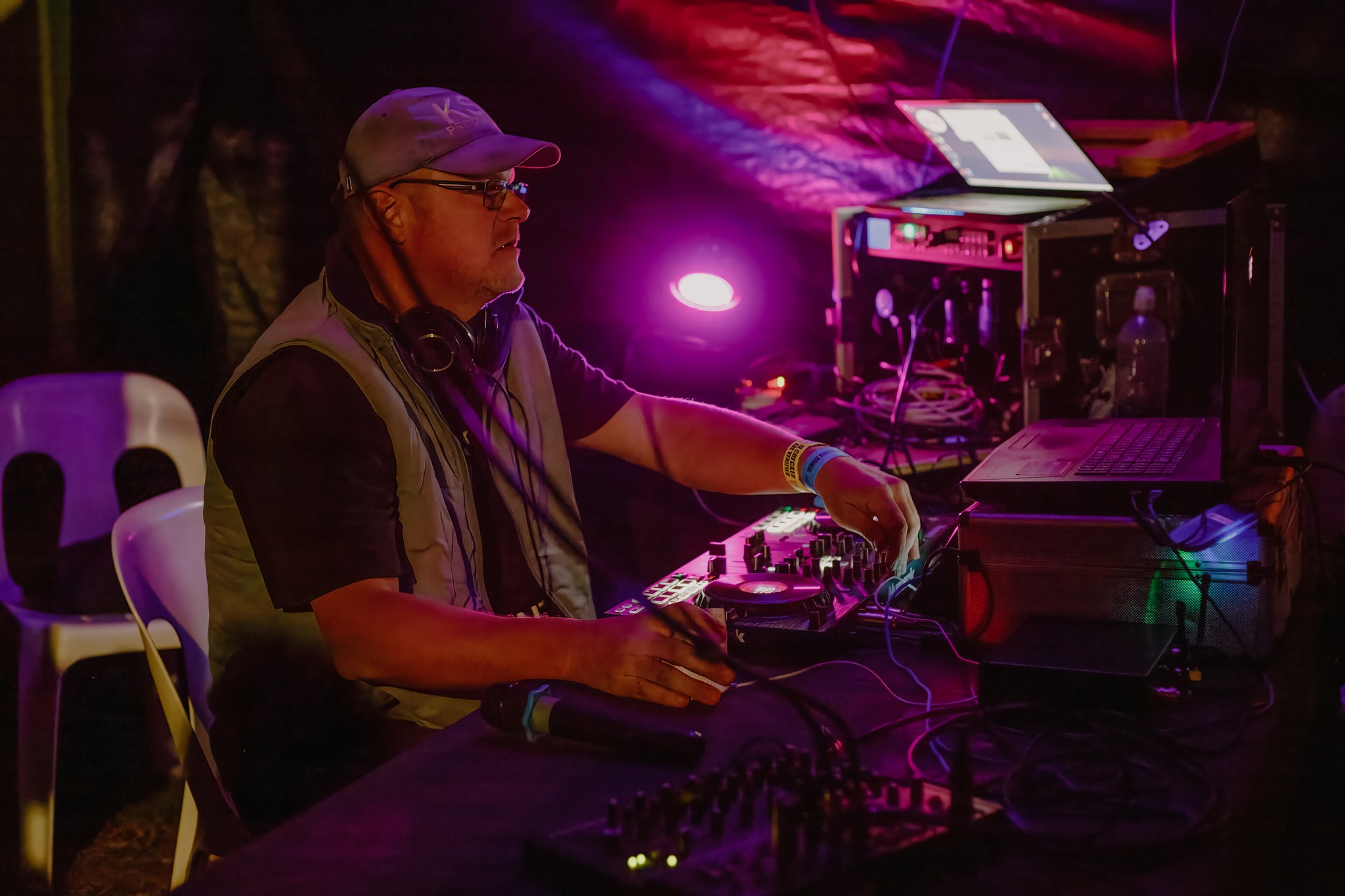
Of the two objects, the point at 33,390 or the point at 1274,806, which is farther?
the point at 33,390

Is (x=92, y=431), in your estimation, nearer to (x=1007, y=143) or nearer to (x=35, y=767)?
(x=35, y=767)

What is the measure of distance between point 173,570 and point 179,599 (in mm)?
50

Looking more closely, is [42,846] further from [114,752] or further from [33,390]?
[33,390]

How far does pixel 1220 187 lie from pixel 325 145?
7.10 feet

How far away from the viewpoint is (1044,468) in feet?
4.07

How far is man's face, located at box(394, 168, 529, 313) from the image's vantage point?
5.09 ft

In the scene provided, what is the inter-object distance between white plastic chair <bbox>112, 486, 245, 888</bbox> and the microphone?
0.67 metres

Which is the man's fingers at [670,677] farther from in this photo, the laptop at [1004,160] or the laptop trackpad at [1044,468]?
the laptop at [1004,160]

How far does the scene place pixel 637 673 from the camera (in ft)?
3.31

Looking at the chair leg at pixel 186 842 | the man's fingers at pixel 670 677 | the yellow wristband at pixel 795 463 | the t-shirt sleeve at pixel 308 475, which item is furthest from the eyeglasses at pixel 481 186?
the chair leg at pixel 186 842

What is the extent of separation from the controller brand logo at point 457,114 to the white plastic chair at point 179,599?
2.67 ft

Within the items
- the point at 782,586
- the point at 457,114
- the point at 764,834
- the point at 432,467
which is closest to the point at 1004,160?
the point at 457,114

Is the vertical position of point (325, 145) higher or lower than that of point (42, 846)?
higher

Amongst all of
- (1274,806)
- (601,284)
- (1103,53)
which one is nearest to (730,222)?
(601,284)
